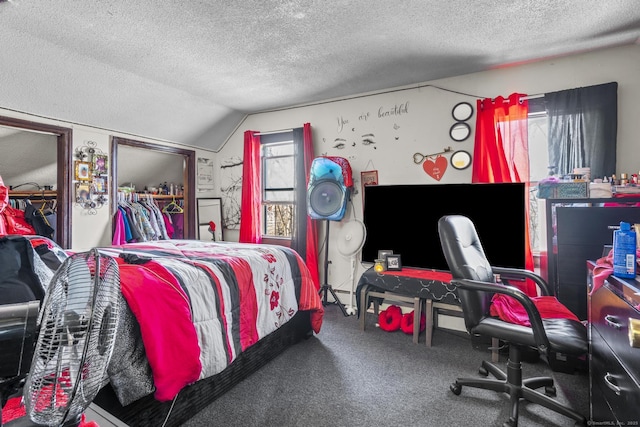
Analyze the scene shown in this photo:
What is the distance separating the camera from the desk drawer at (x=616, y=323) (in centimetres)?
102

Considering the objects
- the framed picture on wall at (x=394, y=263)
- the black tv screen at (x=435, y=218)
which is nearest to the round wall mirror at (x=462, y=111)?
the black tv screen at (x=435, y=218)

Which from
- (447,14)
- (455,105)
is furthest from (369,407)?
(455,105)

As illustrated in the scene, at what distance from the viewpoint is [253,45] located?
2520mm

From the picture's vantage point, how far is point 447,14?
2121 mm

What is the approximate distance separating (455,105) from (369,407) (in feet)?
9.07

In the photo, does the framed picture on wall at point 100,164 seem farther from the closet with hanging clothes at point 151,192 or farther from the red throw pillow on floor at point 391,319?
the red throw pillow on floor at point 391,319

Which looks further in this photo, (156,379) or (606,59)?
(606,59)

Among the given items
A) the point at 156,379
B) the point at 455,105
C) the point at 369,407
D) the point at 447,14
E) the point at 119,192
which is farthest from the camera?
the point at 119,192

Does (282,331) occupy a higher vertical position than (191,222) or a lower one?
lower

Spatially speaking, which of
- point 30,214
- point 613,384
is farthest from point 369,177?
point 30,214

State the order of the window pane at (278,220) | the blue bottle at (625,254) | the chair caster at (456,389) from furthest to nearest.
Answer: the window pane at (278,220), the chair caster at (456,389), the blue bottle at (625,254)

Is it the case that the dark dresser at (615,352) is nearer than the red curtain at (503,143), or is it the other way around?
the dark dresser at (615,352)

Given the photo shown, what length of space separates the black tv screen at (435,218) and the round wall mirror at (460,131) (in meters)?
0.57

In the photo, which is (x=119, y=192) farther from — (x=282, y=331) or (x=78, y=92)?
(x=282, y=331)
